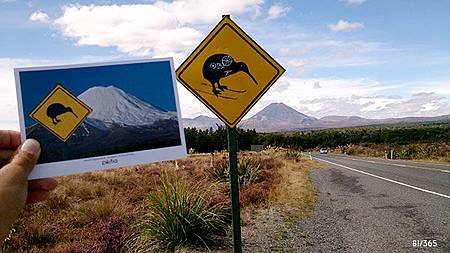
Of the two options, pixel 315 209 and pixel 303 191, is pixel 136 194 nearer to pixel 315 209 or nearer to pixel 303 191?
pixel 303 191

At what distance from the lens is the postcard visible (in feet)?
6.99

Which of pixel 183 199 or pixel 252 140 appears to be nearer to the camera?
pixel 183 199

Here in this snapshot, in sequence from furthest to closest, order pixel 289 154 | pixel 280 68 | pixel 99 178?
pixel 289 154 → pixel 99 178 → pixel 280 68

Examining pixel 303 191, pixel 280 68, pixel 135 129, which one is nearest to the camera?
pixel 135 129

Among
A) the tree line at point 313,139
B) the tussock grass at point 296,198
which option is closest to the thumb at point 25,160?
the tussock grass at point 296,198

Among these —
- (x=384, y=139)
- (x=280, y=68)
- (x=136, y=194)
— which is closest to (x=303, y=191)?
(x=136, y=194)

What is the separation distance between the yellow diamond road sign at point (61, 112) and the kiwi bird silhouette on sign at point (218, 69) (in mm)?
2309

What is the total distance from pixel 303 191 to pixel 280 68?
333 inches

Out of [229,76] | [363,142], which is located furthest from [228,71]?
[363,142]

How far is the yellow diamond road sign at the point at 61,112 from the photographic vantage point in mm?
2133

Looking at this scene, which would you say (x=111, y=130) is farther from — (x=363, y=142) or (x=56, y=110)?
(x=363, y=142)

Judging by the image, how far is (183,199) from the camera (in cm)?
720

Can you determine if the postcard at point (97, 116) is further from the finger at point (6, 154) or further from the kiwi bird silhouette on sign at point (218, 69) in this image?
the kiwi bird silhouette on sign at point (218, 69)

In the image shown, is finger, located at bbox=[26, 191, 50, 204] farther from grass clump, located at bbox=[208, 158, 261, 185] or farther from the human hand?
grass clump, located at bbox=[208, 158, 261, 185]
